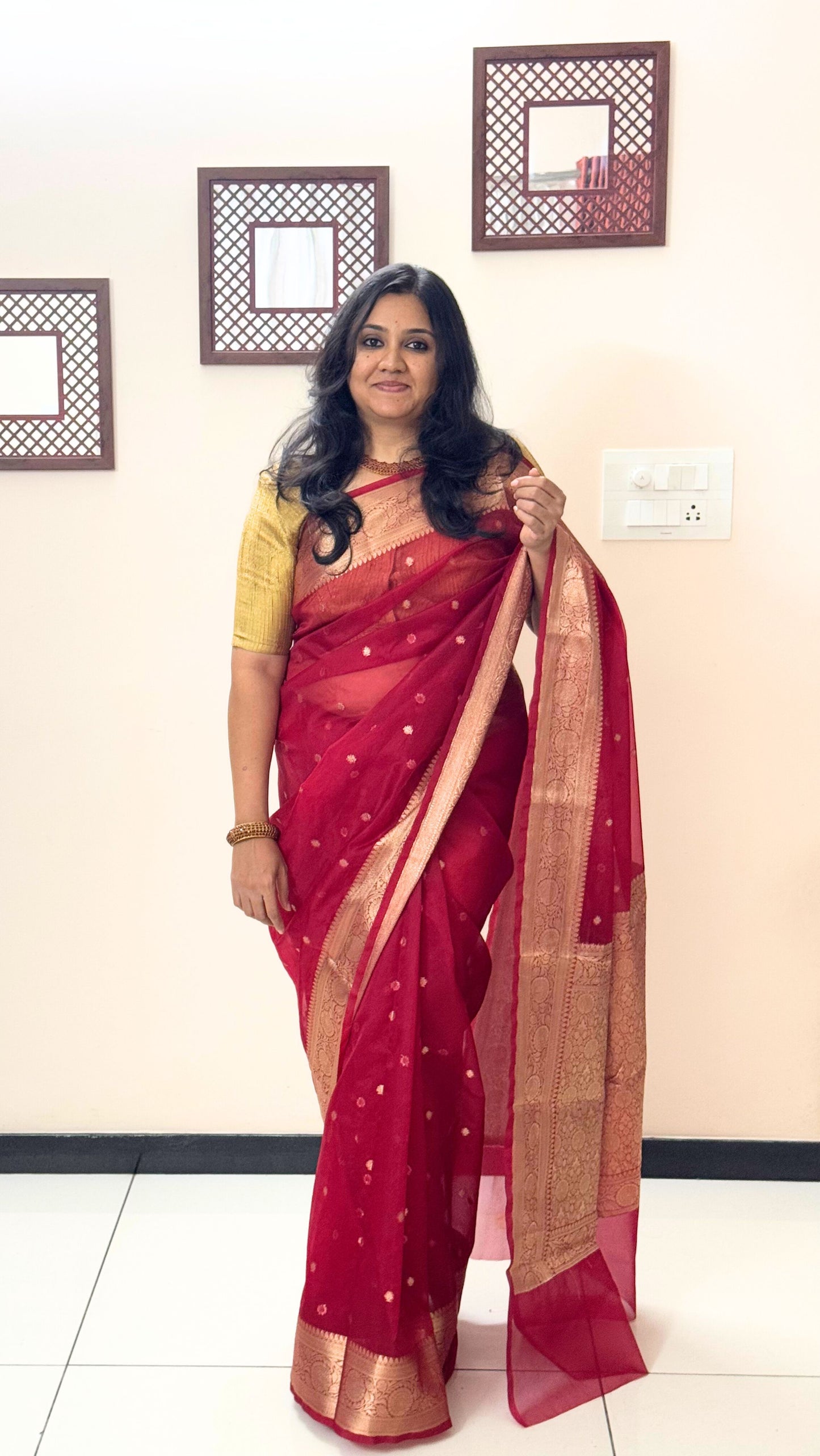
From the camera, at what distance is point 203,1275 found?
204 centimetres

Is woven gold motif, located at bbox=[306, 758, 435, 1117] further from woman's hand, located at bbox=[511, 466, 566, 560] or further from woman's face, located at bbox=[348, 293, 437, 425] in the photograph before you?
woman's face, located at bbox=[348, 293, 437, 425]

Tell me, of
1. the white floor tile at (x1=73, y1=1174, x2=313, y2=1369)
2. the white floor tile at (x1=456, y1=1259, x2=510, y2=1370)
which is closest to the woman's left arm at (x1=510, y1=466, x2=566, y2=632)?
the white floor tile at (x1=456, y1=1259, x2=510, y2=1370)

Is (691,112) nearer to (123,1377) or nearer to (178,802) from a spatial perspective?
(178,802)

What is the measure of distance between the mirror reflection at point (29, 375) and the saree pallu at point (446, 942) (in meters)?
0.77

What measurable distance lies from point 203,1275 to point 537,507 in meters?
1.35

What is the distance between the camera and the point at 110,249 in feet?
7.20

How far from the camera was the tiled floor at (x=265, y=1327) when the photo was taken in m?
1.67

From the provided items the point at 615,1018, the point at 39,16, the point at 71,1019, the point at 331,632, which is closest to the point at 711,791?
the point at 615,1018

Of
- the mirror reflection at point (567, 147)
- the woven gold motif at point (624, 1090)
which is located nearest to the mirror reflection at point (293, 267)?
the mirror reflection at point (567, 147)

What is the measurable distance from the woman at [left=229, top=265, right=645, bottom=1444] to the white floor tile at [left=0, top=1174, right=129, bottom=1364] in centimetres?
42

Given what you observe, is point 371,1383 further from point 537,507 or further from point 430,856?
point 537,507

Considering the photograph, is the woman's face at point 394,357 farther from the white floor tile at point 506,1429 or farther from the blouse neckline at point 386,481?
the white floor tile at point 506,1429

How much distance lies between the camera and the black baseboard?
2395 mm

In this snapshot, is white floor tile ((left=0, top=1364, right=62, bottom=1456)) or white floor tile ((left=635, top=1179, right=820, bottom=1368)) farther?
white floor tile ((left=635, top=1179, right=820, bottom=1368))
